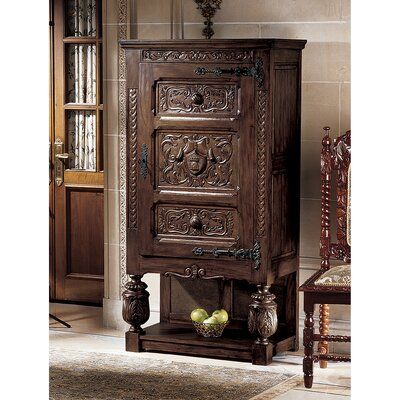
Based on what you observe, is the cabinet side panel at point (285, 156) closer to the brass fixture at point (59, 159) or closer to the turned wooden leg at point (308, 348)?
the turned wooden leg at point (308, 348)

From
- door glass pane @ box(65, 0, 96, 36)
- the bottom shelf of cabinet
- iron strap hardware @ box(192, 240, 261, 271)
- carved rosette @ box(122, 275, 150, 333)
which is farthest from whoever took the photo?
door glass pane @ box(65, 0, 96, 36)

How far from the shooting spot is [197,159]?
4.42 metres

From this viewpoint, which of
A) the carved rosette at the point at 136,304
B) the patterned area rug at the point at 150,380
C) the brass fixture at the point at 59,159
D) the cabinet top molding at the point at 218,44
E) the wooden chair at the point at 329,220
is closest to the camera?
the patterned area rug at the point at 150,380

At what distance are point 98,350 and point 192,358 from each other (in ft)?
1.69

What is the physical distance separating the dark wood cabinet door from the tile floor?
22.4 inches

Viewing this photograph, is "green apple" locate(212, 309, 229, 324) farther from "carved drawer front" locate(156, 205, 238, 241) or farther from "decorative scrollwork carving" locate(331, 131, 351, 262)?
"decorative scrollwork carving" locate(331, 131, 351, 262)

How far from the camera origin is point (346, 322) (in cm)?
456

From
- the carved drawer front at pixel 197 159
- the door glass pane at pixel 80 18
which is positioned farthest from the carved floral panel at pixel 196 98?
the door glass pane at pixel 80 18

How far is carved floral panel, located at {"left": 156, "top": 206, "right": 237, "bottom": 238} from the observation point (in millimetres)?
4408

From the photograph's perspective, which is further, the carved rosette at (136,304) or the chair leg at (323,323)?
the carved rosette at (136,304)

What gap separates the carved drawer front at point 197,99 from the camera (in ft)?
14.3

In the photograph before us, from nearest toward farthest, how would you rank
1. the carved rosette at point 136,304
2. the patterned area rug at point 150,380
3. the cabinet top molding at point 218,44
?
the patterned area rug at point 150,380
the cabinet top molding at point 218,44
the carved rosette at point 136,304

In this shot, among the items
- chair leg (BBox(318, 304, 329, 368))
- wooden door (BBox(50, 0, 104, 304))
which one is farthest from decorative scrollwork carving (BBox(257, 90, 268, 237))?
wooden door (BBox(50, 0, 104, 304))
